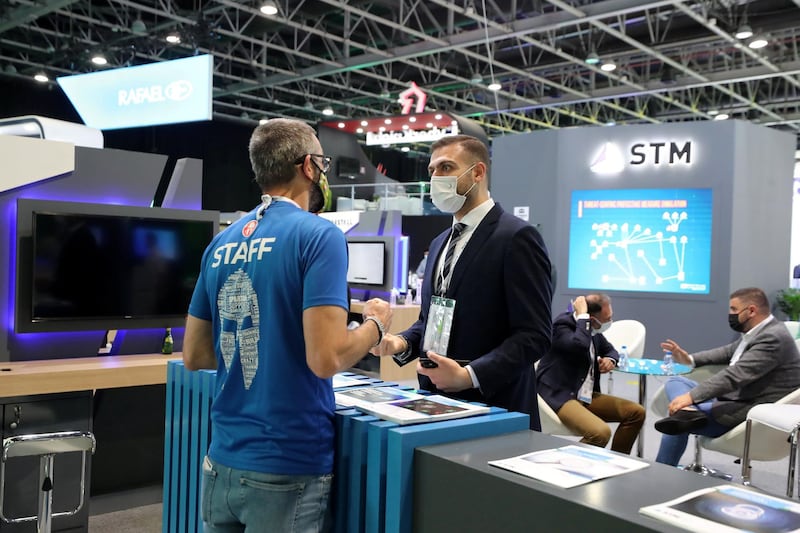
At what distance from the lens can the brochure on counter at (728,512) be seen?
1.08 metres

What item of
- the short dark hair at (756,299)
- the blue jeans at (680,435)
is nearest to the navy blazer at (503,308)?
the blue jeans at (680,435)

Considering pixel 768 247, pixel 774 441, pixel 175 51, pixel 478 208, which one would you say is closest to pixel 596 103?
pixel 768 247

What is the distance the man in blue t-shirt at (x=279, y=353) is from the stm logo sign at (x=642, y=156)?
8418 millimetres

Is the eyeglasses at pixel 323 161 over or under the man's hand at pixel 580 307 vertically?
over

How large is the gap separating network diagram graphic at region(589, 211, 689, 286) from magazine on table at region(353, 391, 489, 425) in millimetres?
7887

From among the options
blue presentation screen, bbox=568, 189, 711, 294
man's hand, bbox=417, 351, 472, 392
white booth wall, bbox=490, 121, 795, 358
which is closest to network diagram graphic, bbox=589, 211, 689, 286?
blue presentation screen, bbox=568, 189, 711, 294

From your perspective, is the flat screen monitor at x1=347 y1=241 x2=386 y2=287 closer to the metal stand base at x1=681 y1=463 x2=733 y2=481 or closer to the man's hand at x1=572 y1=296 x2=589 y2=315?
the man's hand at x1=572 y1=296 x2=589 y2=315

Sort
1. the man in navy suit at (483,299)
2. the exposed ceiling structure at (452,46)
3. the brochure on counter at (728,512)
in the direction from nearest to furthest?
the brochure on counter at (728,512), the man in navy suit at (483,299), the exposed ceiling structure at (452,46)

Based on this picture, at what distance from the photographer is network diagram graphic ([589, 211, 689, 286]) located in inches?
352

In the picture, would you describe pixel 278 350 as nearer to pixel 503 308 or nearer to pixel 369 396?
pixel 369 396

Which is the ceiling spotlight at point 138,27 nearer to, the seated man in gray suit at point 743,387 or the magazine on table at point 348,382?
the seated man in gray suit at point 743,387

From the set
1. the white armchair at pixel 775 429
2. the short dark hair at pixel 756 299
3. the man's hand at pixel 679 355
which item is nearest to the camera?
the white armchair at pixel 775 429

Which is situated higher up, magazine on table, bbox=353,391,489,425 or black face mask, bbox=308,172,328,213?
black face mask, bbox=308,172,328,213

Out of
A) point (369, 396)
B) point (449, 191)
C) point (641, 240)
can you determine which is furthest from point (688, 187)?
point (369, 396)
